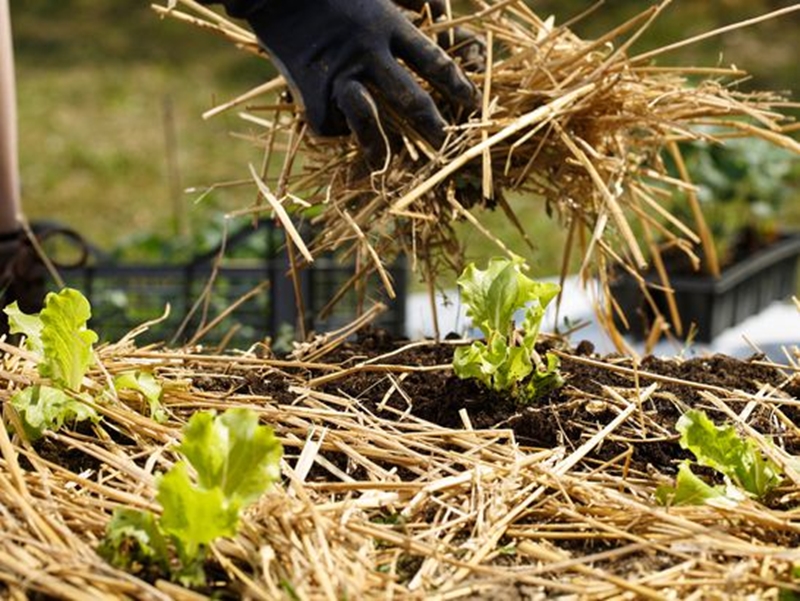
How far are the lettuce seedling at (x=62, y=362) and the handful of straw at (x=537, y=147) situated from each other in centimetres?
43

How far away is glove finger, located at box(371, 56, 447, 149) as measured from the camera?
1907mm

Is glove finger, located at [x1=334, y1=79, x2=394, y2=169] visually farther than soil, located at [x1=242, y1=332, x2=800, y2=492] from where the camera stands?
Yes

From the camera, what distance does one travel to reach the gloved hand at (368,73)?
6.28ft

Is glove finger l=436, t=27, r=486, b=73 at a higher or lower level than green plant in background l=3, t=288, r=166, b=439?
higher

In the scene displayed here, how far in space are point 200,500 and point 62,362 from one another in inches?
16.2

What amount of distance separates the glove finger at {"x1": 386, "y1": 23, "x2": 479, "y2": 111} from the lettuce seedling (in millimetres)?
692

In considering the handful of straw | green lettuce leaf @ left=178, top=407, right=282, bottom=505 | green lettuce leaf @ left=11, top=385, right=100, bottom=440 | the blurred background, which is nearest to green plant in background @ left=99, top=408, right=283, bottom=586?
green lettuce leaf @ left=178, top=407, right=282, bottom=505

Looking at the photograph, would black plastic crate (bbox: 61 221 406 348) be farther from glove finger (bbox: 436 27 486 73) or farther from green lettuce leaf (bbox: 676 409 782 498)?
green lettuce leaf (bbox: 676 409 782 498)

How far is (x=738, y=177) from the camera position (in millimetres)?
4160

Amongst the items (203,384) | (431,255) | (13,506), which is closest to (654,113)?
(431,255)

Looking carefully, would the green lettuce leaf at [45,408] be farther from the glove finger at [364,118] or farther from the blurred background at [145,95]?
the blurred background at [145,95]

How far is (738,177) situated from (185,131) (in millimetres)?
3950

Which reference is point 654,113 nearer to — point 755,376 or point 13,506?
point 755,376

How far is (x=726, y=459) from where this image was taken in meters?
1.42
